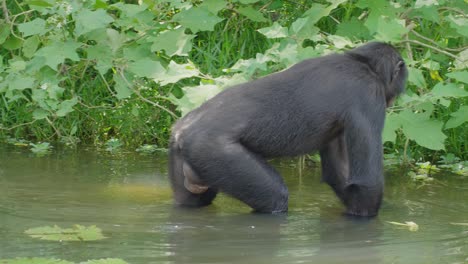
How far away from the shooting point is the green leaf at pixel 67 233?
4777 mm

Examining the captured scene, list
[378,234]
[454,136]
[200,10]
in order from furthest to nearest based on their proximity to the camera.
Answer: [454,136] → [200,10] → [378,234]

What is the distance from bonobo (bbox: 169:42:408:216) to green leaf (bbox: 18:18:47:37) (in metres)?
1.79

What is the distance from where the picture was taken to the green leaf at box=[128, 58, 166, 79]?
6.76 meters

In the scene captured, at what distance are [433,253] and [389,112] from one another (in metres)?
2.20

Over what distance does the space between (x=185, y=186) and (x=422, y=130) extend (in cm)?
179

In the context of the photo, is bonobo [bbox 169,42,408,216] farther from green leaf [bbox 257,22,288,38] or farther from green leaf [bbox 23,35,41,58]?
green leaf [bbox 23,35,41,58]

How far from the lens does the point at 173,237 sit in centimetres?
500

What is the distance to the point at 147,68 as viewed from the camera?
22.7 ft

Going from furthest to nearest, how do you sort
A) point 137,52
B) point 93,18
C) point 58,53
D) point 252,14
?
point 252,14, point 137,52, point 58,53, point 93,18

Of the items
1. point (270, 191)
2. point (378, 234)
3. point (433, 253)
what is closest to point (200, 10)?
point (270, 191)

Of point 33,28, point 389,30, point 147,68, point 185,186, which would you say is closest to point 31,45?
point 33,28

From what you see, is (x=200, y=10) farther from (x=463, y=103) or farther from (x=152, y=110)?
(x=463, y=103)

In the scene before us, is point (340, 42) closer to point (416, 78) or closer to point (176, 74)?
point (416, 78)

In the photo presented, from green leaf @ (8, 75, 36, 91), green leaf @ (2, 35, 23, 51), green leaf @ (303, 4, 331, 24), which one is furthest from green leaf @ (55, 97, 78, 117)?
green leaf @ (303, 4, 331, 24)
